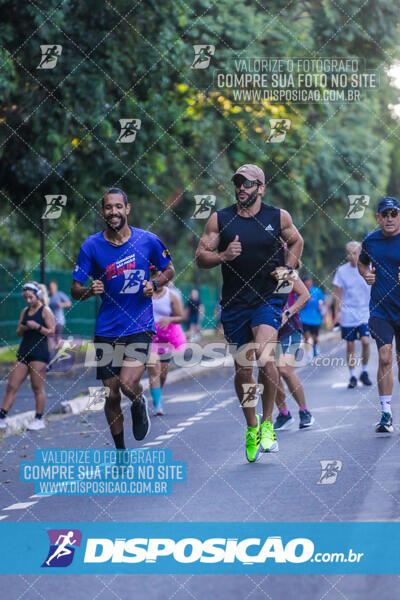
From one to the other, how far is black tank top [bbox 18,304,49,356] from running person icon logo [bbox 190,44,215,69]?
28.8 ft

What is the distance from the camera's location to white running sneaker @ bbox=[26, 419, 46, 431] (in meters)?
14.7

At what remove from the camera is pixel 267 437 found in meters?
10.1

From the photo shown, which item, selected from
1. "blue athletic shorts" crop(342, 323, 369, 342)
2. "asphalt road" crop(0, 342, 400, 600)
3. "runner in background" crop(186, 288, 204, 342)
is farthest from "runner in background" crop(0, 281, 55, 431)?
"runner in background" crop(186, 288, 204, 342)

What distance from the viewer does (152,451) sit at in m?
11.1

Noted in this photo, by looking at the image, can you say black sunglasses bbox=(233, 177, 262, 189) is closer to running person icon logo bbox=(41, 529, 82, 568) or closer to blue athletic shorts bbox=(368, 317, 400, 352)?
blue athletic shorts bbox=(368, 317, 400, 352)

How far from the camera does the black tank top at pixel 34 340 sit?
48.5 ft

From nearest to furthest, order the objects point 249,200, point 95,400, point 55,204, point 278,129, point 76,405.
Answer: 1. point 249,200
2. point 95,400
3. point 76,405
4. point 55,204
5. point 278,129

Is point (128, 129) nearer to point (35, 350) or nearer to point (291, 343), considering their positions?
point (35, 350)

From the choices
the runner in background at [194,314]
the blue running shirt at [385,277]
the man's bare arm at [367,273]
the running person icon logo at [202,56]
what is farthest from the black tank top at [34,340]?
the runner in background at [194,314]

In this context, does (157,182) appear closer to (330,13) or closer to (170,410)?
(330,13)

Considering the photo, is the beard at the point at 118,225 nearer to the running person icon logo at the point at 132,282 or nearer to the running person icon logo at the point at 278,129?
the running person icon logo at the point at 132,282

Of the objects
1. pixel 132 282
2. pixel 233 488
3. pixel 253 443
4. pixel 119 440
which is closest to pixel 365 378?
pixel 253 443

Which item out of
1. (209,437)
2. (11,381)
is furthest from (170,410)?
(209,437)

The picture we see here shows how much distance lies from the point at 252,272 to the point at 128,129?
459 inches
